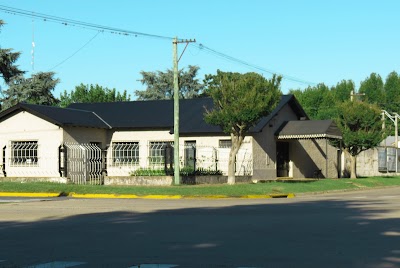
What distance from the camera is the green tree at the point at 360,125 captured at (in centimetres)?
4131

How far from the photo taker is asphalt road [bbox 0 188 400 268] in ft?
30.7

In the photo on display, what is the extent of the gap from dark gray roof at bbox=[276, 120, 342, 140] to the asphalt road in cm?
2003

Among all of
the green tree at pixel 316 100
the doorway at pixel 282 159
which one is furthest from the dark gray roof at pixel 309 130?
the green tree at pixel 316 100

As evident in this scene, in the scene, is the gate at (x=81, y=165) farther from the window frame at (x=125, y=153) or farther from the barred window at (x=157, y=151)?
the barred window at (x=157, y=151)

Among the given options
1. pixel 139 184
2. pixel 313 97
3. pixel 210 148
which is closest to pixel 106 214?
pixel 139 184

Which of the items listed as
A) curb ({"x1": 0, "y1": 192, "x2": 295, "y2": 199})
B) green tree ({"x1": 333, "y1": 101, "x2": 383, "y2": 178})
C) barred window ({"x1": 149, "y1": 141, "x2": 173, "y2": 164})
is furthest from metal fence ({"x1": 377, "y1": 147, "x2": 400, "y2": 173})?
curb ({"x1": 0, "y1": 192, "x2": 295, "y2": 199})

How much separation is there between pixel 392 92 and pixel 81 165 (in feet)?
255

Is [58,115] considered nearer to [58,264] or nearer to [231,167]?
[231,167]

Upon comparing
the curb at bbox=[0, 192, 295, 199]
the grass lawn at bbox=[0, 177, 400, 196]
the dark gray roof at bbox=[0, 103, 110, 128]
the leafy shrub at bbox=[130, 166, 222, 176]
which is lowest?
the curb at bbox=[0, 192, 295, 199]

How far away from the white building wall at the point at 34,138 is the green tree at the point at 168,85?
1812 inches

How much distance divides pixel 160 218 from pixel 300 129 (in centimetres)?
2461

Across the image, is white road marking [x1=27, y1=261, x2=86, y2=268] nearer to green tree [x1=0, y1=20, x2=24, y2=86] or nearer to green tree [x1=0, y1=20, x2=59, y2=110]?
green tree [x1=0, y1=20, x2=24, y2=86]

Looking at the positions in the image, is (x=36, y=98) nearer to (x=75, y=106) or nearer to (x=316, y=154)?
(x=75, y=106)

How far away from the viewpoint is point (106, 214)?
698 inches
